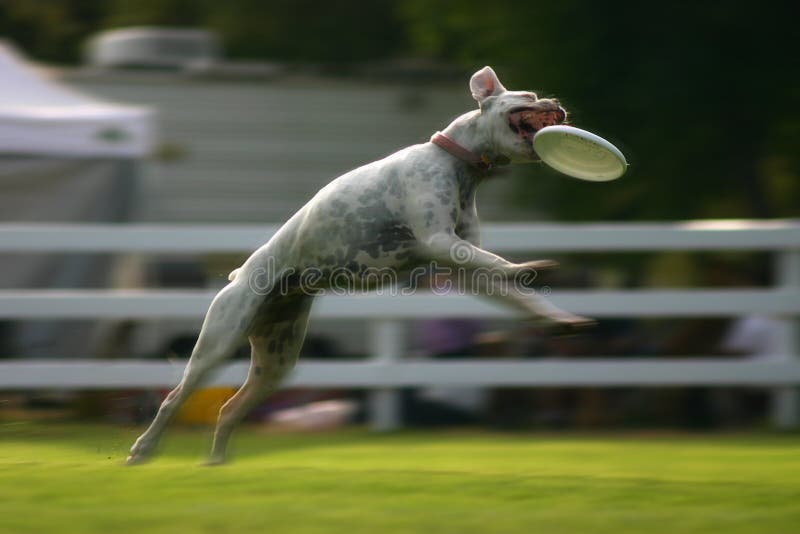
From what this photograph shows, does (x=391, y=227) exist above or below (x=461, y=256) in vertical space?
above

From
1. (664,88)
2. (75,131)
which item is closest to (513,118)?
(664,88)

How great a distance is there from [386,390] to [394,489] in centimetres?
399

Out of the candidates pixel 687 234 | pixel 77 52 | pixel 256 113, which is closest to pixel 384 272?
pixel 687 234

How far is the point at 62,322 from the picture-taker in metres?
11.1

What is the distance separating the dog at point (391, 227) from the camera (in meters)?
5.66

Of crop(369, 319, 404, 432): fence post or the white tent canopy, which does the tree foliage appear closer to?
crop(369, 319, 404, 432): fence post

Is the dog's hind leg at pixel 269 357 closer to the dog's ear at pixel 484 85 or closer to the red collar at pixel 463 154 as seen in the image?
the red collar at pixel 463 154

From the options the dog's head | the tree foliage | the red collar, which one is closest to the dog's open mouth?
the dog's head

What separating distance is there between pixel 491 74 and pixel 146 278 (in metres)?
6.60

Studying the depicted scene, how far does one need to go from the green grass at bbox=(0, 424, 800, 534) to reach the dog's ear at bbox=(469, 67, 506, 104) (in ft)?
5.62

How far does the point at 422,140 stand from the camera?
43.6 ft

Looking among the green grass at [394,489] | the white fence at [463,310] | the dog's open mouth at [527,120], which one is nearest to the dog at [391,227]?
the dog's open mouth at [527,120]

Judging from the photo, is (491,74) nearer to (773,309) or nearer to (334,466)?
(334,466)

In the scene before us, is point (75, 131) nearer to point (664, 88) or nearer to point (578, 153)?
point (664, 88)
